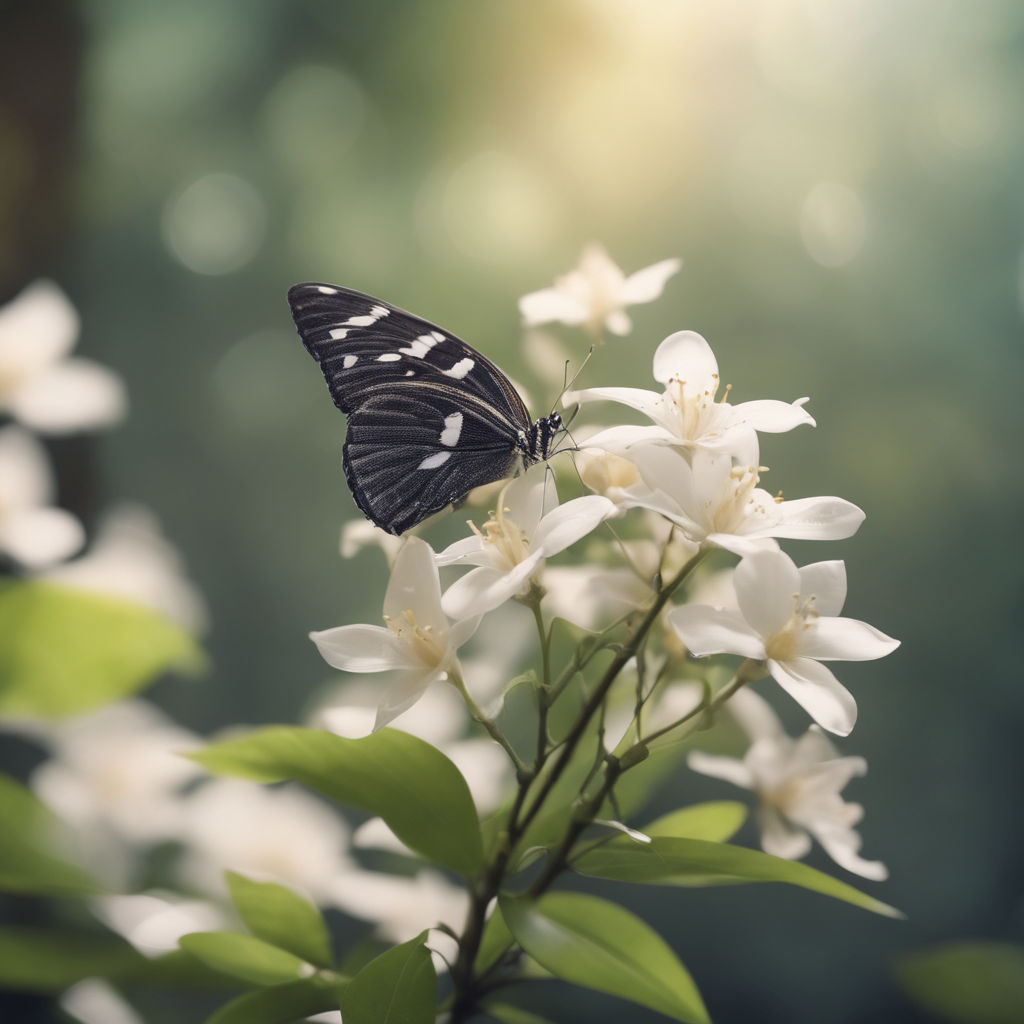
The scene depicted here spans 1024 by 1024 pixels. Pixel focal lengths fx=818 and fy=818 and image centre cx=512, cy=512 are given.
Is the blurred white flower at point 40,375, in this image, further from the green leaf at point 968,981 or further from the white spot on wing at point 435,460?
the green leaf at point 968,981

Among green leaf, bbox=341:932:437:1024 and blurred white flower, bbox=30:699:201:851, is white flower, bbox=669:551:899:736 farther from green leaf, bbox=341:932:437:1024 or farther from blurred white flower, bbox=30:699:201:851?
blurred white flower, bbox=30:699:201:851

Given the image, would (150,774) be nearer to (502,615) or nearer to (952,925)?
(502,615)

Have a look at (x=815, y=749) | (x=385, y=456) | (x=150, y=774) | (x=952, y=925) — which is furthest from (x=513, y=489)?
(x=952, y=925)

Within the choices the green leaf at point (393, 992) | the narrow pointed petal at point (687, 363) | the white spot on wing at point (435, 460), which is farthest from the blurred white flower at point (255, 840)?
the narrow pointed petal at point (687, 363)

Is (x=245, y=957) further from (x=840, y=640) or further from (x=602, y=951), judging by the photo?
(x=840, y=640)

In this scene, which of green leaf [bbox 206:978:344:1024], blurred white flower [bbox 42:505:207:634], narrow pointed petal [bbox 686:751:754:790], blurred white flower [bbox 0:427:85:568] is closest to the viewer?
green leaf [bbox 206:978:344:1024]

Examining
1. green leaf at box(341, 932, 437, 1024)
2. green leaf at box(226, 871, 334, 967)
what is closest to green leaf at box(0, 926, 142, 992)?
green leaf at box(226, 871, 334, 967)
